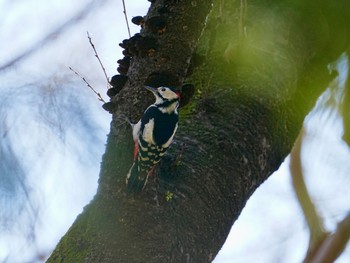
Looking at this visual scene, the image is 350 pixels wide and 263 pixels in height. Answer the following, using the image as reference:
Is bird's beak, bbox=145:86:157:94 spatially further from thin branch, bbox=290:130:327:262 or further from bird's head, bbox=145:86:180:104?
thin branch, bbox=290:130:327:262

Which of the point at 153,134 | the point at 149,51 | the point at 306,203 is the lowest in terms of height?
the point at 306,203

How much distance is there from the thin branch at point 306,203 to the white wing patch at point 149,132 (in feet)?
2.29

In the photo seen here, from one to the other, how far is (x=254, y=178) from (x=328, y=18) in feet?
2.93

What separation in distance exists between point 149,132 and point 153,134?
2 cm

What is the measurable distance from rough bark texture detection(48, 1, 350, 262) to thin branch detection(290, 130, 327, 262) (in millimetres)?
345

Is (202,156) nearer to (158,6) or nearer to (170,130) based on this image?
(170,130)

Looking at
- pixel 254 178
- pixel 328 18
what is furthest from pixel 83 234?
pixel 328 18

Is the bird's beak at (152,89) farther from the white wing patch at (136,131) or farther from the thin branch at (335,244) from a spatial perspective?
the thin branch at (335,244)

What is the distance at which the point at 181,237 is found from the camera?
194 centimetres

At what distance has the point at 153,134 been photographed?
103 inches

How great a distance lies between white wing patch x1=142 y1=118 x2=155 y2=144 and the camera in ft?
8.14

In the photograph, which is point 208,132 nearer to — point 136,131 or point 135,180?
point 136,131

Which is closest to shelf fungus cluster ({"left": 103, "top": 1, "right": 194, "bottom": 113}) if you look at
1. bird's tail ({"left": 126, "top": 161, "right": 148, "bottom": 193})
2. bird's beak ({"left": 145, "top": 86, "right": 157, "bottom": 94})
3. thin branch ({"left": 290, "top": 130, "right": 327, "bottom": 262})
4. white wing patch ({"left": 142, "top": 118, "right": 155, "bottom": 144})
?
bird's beak ({"left": 145, "top": 86, "right": 157, "bottom": 94})

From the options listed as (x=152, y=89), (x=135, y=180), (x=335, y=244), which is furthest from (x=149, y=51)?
(x=335, y=244)
